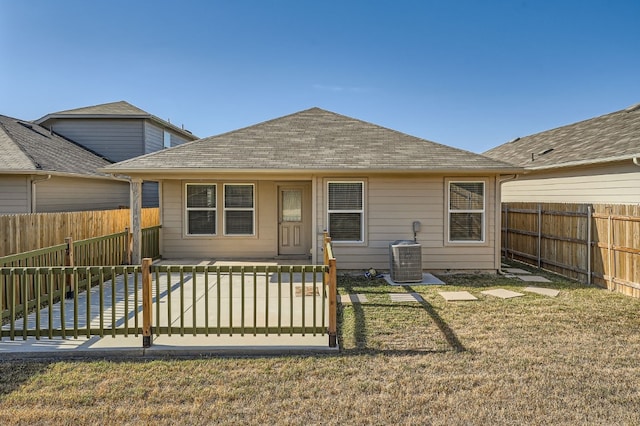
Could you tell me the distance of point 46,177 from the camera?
10.7 m

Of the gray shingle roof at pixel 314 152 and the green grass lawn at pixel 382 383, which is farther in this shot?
the gray shingle roof at pixel 314 152

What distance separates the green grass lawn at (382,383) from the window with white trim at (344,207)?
4.07 metres

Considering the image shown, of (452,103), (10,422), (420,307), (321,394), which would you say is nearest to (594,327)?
(420,307)

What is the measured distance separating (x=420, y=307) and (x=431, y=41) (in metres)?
12.0

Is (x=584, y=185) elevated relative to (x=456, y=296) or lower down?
elevated

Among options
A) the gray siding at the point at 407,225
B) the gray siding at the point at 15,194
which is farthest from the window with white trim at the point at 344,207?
the gray siding at the point at 15,194

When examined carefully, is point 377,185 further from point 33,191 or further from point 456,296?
point 33,191

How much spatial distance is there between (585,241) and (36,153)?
561 inches

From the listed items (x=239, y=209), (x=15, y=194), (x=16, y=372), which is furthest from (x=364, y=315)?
(x=15, y=194)

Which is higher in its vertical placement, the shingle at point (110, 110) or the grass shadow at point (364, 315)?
the shingle at point (110, 110)

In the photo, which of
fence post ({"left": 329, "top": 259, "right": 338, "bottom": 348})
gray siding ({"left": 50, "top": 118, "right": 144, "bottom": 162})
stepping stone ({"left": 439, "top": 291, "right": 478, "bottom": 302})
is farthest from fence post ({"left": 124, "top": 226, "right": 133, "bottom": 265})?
gray siding ({"left": 50, "top": 118, "right": 144, "bottom": 162})

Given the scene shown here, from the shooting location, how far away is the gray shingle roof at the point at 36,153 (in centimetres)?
1048

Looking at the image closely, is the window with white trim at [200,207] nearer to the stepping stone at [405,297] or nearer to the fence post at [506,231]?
the stepping stone at [405,297]

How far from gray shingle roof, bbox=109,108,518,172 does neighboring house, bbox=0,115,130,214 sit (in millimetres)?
2945
